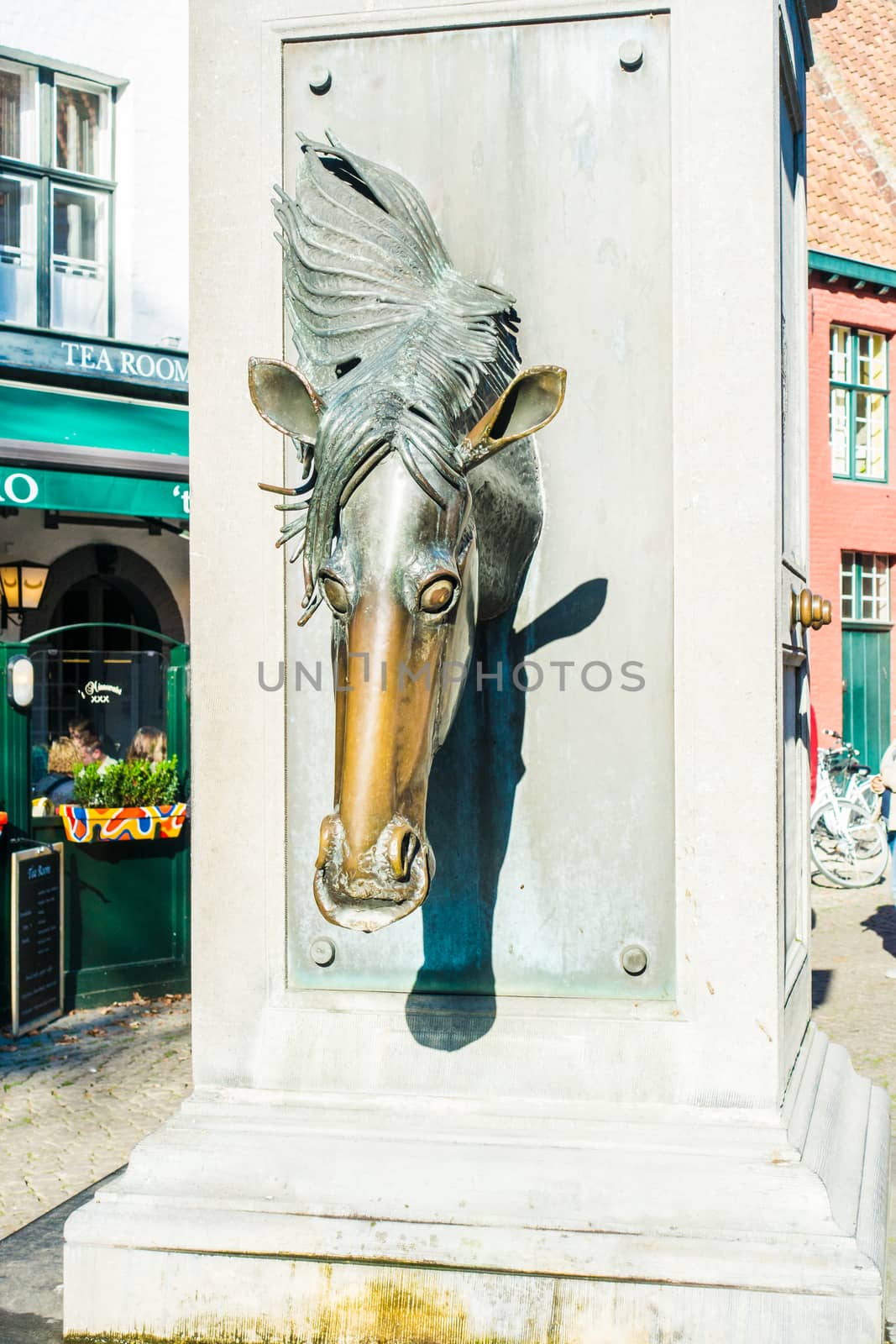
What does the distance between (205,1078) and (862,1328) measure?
1.70 m

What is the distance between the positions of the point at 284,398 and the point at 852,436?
1844cm

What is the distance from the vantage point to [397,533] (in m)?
2.76

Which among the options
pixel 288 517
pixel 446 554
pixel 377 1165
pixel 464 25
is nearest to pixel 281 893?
pixel 377 1165

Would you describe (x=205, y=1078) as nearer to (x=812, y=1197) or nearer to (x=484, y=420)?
(x=812, y=1197)

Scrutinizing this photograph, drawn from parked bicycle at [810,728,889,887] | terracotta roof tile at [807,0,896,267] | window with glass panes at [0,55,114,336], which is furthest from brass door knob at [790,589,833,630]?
terracotta roof tile at [807,0,896,267]

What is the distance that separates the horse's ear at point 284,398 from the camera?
2.99 metres

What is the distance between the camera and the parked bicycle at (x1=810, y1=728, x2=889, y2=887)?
586 inches

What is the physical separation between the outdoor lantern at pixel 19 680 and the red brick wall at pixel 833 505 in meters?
12.7

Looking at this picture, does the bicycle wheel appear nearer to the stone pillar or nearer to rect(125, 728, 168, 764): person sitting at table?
rect(125, 728, 168, 764): person sitting at table

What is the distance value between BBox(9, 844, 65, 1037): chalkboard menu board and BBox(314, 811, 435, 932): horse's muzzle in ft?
20.3

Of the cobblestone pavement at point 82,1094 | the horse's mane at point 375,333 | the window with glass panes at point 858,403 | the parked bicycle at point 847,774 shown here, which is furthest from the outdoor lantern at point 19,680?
the window with glass panes at point 858,403

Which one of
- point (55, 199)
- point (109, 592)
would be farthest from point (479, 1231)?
point (55, 199)

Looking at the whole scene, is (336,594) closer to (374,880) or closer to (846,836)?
(374,880)

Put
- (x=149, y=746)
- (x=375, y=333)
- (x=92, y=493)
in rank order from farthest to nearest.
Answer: (x=92, y=493), (x=149, y=746), (x=375, y=333)
